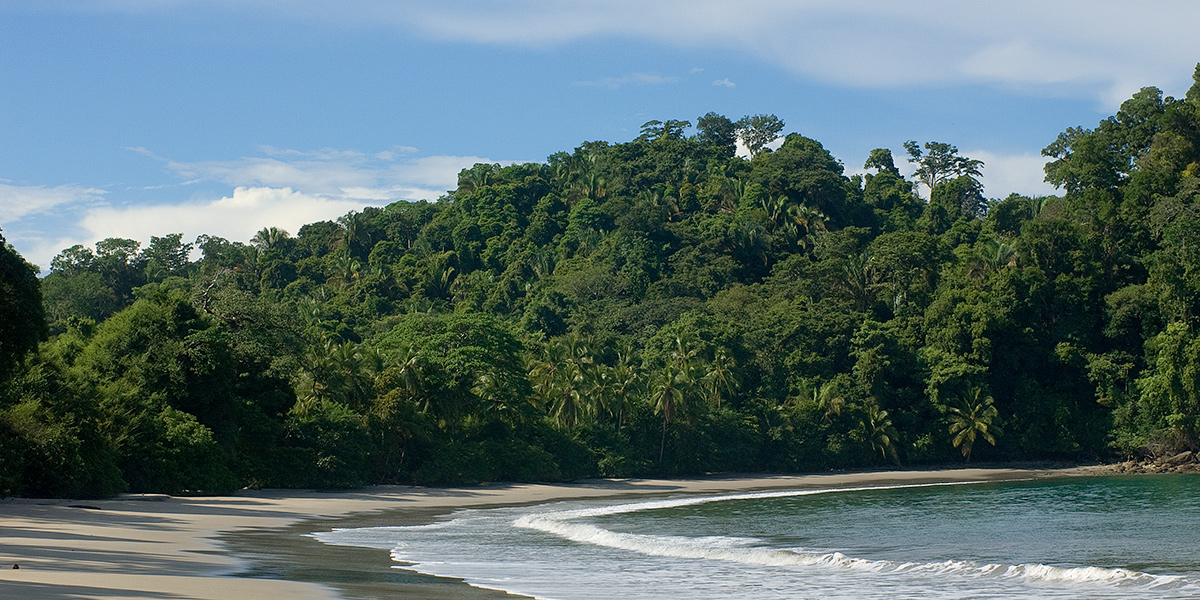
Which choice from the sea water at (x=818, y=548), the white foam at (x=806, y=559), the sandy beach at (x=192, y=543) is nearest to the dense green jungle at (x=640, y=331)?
the sandy beach at (x=192, y=543)

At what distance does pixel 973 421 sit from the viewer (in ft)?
205

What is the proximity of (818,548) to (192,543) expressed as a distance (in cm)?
1305

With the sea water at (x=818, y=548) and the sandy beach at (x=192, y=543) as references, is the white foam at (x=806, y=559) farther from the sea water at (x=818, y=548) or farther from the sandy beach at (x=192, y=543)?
the sandy beach at (x=192, y=543)

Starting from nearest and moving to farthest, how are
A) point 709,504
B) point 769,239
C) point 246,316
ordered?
point 709,504 < point 246,316 < point 769,239

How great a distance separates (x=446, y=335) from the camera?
52281 mm

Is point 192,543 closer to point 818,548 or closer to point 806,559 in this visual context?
point 806,559

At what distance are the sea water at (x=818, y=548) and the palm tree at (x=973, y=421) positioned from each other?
23.1 m

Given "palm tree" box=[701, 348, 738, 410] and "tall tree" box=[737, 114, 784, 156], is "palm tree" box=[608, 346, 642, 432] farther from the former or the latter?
"tall tree" box=[737, 114, 784, 156]

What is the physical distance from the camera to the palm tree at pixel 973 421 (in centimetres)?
6238

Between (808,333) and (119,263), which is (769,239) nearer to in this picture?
(808,333)

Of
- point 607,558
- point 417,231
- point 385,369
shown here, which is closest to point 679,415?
point 385,369

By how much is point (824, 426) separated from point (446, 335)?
24.5 metres

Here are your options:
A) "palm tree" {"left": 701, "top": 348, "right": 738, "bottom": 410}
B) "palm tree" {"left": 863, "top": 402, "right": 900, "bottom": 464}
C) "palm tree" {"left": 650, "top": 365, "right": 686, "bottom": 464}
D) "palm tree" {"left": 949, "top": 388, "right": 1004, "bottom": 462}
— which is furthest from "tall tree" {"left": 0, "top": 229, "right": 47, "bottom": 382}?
"palm tree" {"left": 949, "top": 388, "right": 1004, "bottom": 462}

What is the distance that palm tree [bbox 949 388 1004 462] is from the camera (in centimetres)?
6238
